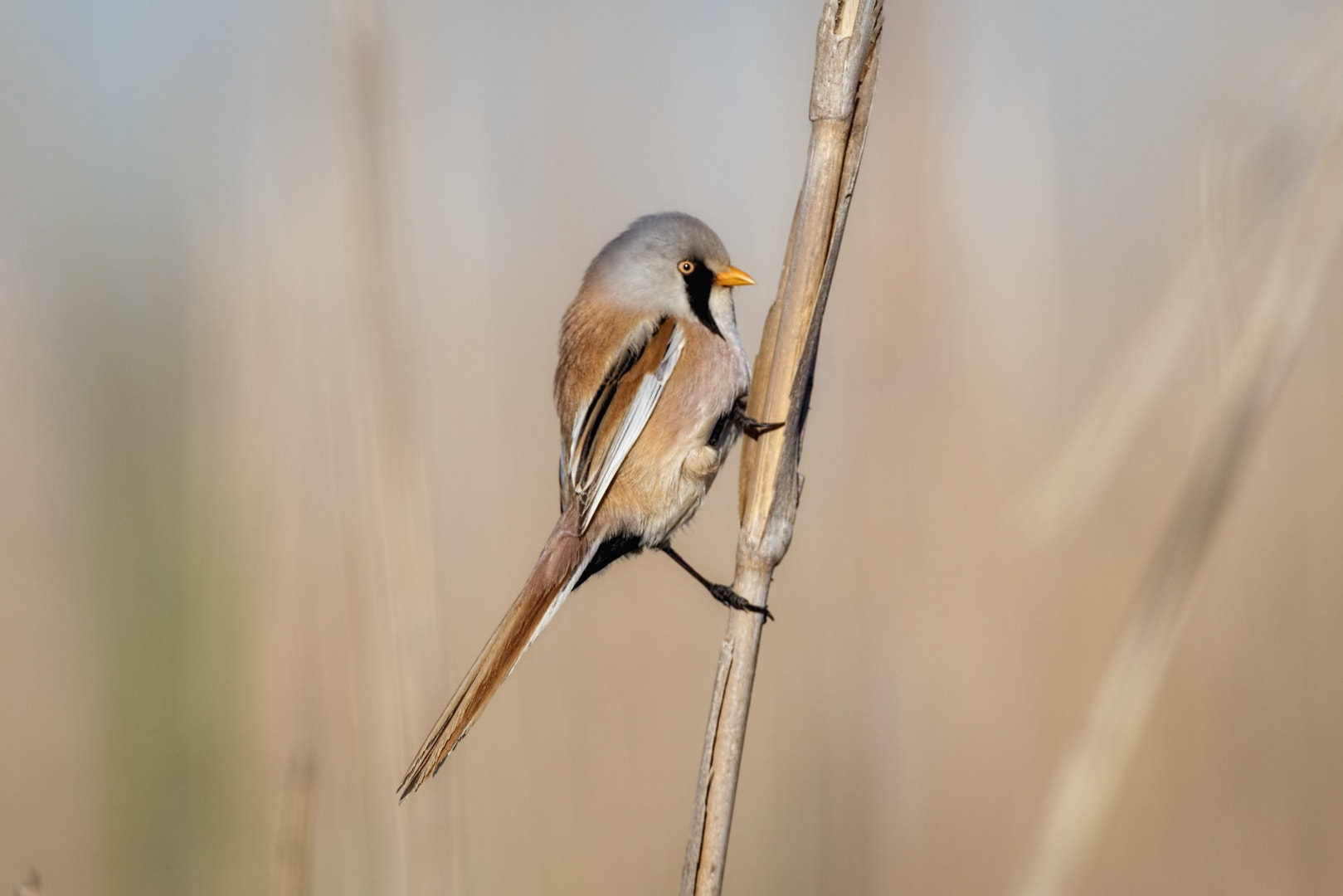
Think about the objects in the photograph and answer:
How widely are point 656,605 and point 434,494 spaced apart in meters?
0.59

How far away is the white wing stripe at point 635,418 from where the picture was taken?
168 cm

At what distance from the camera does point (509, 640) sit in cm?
142

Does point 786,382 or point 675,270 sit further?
point 675,270

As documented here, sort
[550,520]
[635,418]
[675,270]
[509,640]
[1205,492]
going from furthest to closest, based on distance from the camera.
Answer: [550,520], [675,270], [635,418], [509,640], [1205,492]

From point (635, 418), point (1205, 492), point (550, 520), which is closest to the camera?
point (1205, 492)

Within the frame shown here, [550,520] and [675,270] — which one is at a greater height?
[675,270]

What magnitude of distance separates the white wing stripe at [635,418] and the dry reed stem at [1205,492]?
0.78 m

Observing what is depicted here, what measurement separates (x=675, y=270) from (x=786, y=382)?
672 millimetres

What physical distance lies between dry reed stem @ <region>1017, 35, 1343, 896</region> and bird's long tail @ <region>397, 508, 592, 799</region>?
715 mm

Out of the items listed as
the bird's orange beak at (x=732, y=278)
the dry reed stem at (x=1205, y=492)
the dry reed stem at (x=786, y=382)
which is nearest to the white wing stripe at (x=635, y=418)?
the bird's orange beak at (x=732, y=278)

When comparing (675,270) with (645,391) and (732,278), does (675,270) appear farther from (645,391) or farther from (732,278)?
(645,391)

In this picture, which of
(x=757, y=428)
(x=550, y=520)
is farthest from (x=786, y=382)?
(x=550, y=520)

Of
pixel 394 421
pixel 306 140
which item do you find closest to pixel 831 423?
pixel 394 421

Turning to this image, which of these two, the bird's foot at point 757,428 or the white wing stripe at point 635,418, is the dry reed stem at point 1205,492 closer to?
the bird's foot at point 757,428
